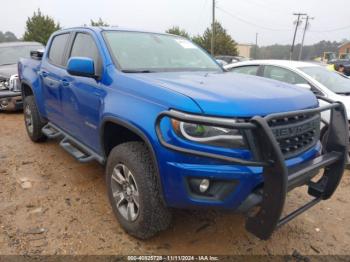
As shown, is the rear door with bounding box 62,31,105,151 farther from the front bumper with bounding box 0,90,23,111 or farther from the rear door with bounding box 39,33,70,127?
the front bumper with bounding box 0,90,23,111

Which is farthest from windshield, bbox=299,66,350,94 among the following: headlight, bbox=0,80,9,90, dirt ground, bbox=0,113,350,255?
headlight, bbox=0,80,9,90

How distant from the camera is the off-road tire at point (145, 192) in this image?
260cm

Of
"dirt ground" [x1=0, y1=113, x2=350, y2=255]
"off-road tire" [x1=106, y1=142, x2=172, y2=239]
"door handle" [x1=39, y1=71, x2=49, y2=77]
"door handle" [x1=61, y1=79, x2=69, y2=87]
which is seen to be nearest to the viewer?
"off-road tire" [x1=106, y1=142, x2=172, y2=239]

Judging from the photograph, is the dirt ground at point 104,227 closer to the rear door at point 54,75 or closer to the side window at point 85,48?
the rear door at point 54,75

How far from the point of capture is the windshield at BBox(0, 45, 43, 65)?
30.2 feet

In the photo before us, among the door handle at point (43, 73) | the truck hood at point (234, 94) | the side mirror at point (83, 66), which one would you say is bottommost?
the door handle at point (43, 73)

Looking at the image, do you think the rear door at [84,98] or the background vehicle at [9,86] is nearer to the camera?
the rear door at [84,98]

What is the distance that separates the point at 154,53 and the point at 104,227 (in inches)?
72.1

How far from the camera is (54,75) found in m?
4.31

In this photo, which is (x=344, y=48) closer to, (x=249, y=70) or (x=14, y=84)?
(x=249, y=70)

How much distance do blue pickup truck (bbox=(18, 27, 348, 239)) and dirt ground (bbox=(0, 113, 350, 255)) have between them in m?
0.27

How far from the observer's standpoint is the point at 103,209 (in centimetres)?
345

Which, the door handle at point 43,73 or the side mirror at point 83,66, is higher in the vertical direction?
the side mirror at point 83,66

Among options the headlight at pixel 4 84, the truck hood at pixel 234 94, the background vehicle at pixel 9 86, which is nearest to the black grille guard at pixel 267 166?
the truck hood at pixel 234 94
